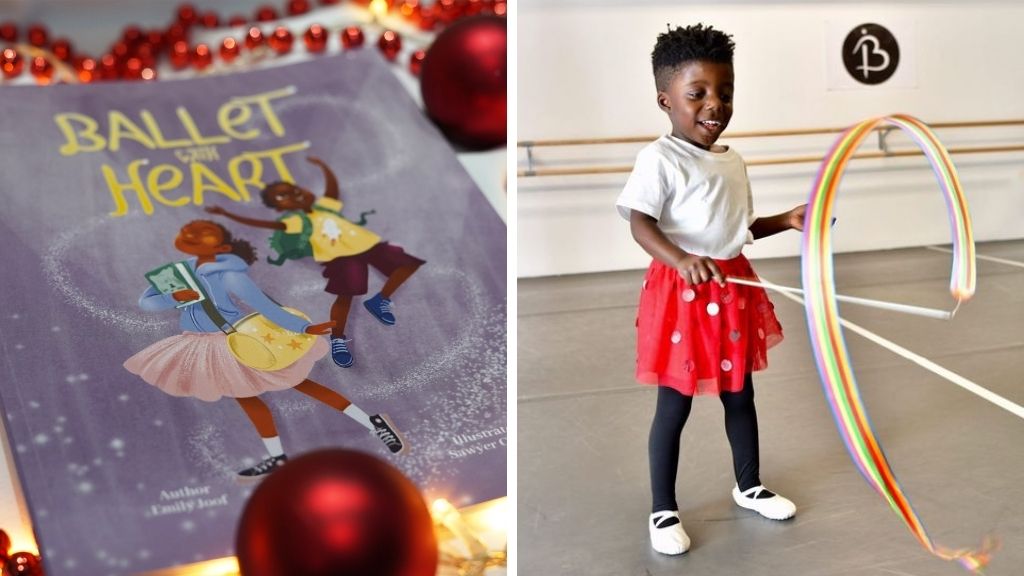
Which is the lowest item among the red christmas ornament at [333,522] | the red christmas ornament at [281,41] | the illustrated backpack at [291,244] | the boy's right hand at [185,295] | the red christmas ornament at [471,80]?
the red christmas ornament at [333,522]

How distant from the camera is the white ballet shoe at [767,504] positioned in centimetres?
87

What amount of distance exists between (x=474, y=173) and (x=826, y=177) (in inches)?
25.6

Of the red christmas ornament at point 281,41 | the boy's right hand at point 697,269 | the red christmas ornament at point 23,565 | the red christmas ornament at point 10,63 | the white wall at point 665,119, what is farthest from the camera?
the white wall at point 665,119

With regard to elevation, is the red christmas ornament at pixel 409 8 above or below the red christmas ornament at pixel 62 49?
above

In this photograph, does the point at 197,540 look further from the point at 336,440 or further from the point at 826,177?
the point at 826,177

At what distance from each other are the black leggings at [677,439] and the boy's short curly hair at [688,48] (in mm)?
308

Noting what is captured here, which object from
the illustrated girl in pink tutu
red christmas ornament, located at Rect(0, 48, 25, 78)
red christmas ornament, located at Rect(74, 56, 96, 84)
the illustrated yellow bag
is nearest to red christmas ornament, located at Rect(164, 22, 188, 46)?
red christmas ornament, located at Rect(74, 56, 96, 84)

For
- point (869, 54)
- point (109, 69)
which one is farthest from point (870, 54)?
point (109, 69)

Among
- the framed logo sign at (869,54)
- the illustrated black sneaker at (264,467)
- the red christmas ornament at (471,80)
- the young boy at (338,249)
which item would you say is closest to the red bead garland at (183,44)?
the red christmas ornament at (471,80)

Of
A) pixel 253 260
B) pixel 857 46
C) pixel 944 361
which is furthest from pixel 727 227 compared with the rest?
pixel 857 46

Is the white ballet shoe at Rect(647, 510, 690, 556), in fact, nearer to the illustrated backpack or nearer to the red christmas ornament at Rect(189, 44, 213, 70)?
the illustrated backpack

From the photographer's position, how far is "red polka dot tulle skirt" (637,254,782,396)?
0.82 meters

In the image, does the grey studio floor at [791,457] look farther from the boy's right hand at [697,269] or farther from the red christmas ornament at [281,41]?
the red christmas ornament at [281,41]

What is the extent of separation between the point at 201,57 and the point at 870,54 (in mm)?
1707
